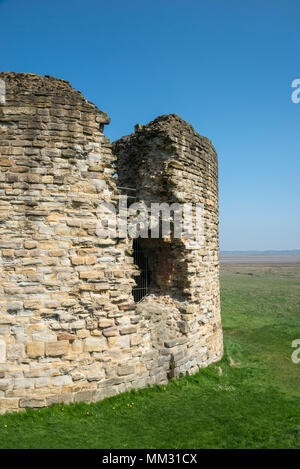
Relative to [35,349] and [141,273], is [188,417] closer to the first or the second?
[35,349]

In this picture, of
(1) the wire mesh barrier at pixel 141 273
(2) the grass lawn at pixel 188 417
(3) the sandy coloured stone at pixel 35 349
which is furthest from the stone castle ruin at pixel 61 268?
(1) the wire mesh barrier at pixel 141 273

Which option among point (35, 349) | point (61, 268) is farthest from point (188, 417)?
point (61, 268)

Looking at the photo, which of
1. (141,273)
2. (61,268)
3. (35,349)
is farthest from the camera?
(141,273)

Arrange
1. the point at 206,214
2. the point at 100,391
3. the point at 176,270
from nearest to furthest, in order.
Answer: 1. the point at 100,391
2. the point at 176,270
3. the point at 206,214

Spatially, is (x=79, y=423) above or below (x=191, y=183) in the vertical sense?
below

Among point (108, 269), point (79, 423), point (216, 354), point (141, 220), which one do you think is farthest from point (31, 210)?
point (216, 354)

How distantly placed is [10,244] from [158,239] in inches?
145

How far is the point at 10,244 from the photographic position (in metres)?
5.97

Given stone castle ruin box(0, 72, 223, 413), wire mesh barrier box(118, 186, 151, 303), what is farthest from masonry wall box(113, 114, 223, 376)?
stone castle ruin box(0, 72, 223, 413)

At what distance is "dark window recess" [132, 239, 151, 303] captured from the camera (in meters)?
9.04

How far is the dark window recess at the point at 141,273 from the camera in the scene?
904 cm

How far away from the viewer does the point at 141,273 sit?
30.1 feet

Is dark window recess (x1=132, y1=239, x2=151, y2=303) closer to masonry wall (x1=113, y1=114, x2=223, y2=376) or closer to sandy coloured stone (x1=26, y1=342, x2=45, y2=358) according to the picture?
masonry wall (x1=113, y1=114, x2=223, y2=376)

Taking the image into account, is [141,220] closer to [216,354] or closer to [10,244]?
[10,244]
